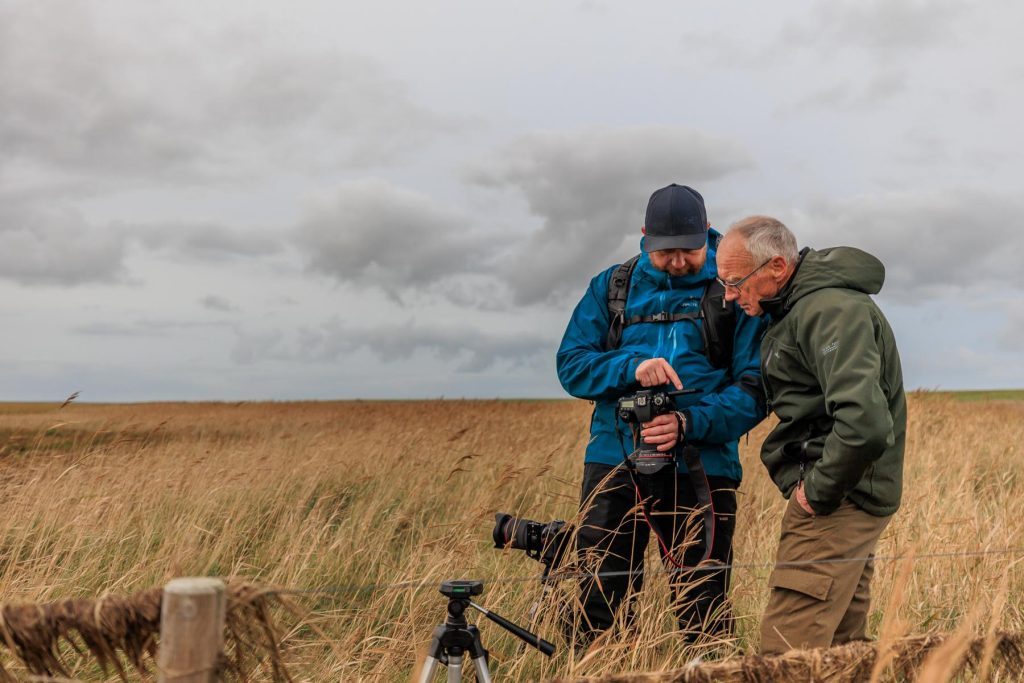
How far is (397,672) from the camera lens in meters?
3.63

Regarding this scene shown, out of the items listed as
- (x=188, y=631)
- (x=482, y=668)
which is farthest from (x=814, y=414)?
(x=188, y=631)

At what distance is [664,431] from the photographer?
3.18m

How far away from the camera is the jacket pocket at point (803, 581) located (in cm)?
267

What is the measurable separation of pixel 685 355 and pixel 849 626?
1.17 meters

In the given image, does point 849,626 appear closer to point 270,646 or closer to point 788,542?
point 788,542

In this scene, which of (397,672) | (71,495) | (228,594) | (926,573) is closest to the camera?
(228,594)

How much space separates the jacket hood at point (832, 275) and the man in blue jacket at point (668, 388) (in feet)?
1.84

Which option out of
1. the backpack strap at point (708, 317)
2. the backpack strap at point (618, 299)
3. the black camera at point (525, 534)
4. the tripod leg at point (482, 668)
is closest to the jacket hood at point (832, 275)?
the backpack strap at point (708, 317)

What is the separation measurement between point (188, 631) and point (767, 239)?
2.09 meters

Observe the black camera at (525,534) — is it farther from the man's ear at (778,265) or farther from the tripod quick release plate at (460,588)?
the man's ear at (778,265)

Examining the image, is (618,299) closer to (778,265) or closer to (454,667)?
(778,265)

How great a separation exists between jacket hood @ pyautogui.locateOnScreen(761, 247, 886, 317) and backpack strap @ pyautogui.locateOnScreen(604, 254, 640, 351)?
85 centimetres

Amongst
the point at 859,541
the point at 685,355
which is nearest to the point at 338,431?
the point at 685,355

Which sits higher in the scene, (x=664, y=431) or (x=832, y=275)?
(x=832, y=275)
